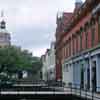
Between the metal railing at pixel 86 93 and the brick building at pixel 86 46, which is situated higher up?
the brick building at pixel 86 46

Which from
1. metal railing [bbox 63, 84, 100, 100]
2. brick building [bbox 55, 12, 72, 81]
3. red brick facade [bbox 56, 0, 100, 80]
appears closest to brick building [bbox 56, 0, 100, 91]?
red brick facade [bbox 56, 0, 100, 80]

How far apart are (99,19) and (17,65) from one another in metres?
45.6

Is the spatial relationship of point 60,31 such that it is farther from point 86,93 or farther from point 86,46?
point 86,93

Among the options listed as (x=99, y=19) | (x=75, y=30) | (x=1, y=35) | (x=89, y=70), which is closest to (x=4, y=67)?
(x=75, y=30)

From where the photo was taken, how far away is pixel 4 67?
8206 cm

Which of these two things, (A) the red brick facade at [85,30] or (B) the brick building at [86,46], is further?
(A) the red brick facade at [85,30]

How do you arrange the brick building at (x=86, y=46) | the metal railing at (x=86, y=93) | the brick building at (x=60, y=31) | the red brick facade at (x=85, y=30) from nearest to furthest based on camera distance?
the metal railing at (x=86, y=93) → the brick building at (x=86, y=46) → the red brick facade at (x=85, y=30) → the brick building at (x=60, y=31)

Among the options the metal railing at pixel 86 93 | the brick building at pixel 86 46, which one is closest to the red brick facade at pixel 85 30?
the brick building at pixel 86 46

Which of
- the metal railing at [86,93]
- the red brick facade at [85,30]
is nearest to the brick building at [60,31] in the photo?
the red brick facade at [85,30]

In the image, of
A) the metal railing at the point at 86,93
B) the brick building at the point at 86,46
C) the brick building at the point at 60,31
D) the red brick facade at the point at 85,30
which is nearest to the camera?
the metal railing at the point at 86,93

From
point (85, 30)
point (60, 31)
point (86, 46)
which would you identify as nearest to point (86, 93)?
point (86, 46)

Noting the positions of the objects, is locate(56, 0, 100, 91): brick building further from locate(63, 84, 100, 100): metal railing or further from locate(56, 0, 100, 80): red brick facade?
locate(63, 84, 100, 100): metal railing

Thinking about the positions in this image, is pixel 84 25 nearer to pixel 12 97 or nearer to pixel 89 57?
pixel 89 57

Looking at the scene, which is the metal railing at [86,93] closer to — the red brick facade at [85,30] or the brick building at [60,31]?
the red brick facade at [85,30]
